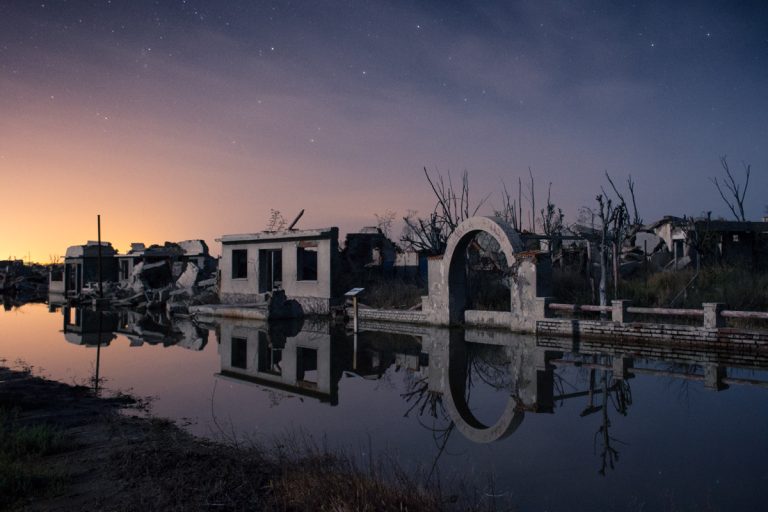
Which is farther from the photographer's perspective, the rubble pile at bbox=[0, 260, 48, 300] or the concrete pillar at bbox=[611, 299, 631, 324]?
the rubble pile at bbox=[0, 260, 48, 300]

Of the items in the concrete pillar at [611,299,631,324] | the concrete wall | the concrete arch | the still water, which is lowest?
the still water

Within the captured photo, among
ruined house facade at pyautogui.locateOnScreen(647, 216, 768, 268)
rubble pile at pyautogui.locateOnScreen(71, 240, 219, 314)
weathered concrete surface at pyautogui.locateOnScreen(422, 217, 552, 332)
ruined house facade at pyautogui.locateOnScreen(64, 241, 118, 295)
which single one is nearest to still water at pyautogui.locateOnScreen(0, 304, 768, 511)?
weathered concrete surface at pyautogui.locateOnScreen(422, 217, 552, 332)

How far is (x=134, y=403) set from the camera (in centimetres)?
895

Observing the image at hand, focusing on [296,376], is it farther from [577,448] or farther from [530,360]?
[577,448]

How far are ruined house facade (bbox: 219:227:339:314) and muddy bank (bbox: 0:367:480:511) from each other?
A: 51.4 ft

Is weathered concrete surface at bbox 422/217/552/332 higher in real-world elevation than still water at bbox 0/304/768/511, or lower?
higher

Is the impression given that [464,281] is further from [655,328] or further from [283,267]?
[283,267]

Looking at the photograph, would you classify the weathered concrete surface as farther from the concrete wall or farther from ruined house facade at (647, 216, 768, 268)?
ruined house facade at (647, 216, 768, 268)

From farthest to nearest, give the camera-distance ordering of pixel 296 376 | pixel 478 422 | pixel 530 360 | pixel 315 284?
pixel 315 284 → pixel 530 360 → pixel 296 376 → pixel 478 422

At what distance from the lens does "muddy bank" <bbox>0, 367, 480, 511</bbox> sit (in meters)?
4.46

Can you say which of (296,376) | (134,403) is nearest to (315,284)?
(296,376)

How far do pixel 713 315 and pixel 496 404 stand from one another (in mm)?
7114

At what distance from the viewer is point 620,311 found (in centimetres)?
1428

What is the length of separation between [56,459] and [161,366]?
682cm
